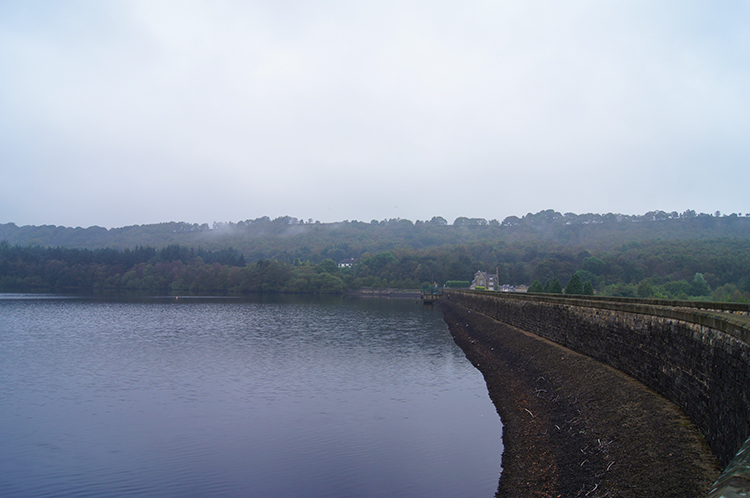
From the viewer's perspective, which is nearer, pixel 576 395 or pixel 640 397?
pixel 640 397

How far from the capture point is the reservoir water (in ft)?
41.3

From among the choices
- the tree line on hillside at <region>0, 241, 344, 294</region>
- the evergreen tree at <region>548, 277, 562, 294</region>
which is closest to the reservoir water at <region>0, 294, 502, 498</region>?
the evergreen tree at <region>548, 277, 562, 294</region>

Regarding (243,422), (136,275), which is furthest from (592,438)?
(136,275)

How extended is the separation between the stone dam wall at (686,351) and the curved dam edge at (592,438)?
1.35 ft

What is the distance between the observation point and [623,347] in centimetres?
1652

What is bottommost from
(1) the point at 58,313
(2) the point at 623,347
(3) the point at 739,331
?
(1) the point at 58,313

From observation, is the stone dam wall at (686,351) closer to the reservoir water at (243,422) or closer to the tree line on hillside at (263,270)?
the reservoir water at (243,422)

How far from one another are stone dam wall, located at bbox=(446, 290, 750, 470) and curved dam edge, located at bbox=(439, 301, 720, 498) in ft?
1.35

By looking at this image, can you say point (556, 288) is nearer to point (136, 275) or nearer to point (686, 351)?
point (686, 351)

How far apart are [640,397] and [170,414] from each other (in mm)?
16102

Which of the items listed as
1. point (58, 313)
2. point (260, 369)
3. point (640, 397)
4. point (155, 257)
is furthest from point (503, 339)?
point (155, 257)

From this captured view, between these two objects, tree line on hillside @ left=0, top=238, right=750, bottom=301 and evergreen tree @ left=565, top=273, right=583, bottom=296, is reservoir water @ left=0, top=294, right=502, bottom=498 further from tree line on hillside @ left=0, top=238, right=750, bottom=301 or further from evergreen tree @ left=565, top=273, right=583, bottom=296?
tree line on hillside @ left=0, top=238, right=750, bottom=301

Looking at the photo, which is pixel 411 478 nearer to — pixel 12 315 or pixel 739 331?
pixel 739 331

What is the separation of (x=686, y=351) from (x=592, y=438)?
3183 millimetres
